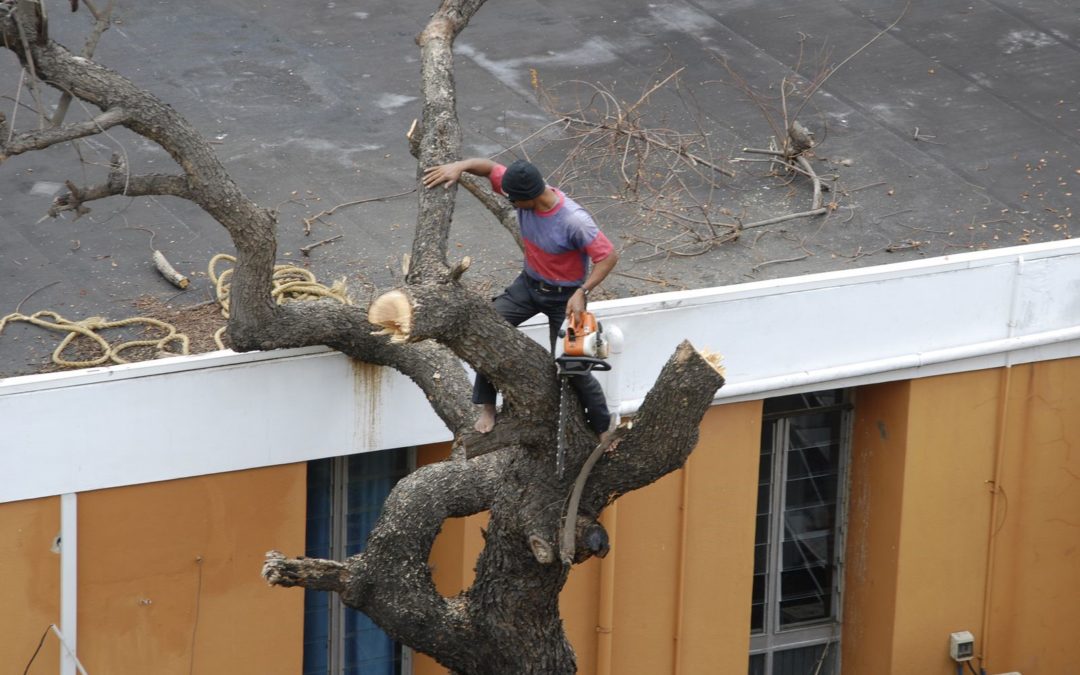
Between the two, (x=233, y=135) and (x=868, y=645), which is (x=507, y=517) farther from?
(x=233, y=135)

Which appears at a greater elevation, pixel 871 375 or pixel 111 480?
pixel 871 375

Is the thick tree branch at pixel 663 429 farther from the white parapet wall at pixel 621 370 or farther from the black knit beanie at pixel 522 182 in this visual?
the white parapet wall at pixel 621 370

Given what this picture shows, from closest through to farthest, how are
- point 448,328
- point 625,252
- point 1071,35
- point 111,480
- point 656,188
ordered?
point 448,328 → point 111,480 → point 625,252 → point 656,188 → point 1071,35

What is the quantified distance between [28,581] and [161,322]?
5.56ft

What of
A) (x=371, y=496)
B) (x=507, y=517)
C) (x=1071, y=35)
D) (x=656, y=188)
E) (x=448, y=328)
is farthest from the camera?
(x=1071, y=35)

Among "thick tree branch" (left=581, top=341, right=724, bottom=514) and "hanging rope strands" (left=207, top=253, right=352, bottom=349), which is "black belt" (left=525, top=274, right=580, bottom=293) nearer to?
"thick tree branch" (left=581, top=341, right=724, bottom=514)

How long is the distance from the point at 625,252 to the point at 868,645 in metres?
3.22

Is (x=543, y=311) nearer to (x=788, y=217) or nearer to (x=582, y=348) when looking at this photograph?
(x=582, y=348)

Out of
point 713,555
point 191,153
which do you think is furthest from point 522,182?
point 713,555

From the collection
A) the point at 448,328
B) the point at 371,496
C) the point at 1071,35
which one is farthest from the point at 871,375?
the point at 1071,35

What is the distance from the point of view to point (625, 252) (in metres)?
10.9

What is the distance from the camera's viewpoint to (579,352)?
6746 mm

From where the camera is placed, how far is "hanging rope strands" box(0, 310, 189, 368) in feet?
29.4

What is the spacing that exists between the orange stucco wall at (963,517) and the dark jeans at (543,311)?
3.76 m
